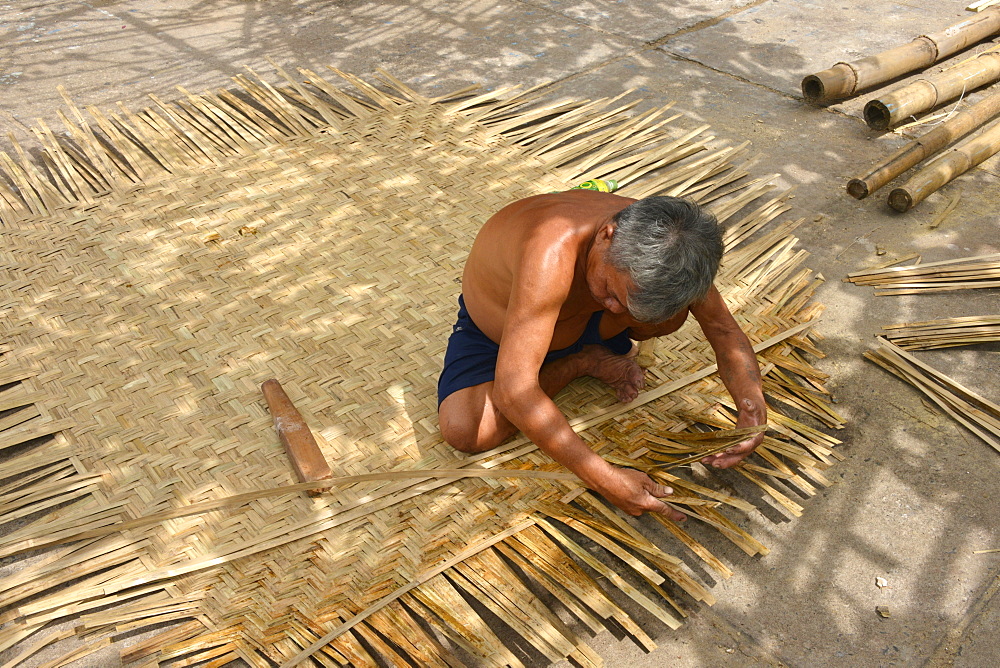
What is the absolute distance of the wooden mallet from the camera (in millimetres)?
2102

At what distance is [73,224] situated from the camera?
3.01 metres

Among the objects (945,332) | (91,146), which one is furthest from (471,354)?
(91,146)

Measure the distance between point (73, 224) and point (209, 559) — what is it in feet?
5.50

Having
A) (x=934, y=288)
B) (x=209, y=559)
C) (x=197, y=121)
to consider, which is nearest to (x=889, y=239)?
(x=934, y=288)

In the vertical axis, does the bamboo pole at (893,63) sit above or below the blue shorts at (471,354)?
above

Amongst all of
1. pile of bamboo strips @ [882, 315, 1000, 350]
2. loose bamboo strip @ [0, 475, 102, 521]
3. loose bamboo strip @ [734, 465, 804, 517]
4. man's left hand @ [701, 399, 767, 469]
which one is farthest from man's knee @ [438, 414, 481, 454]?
pile of bamboo strips @ [882, 315, 1000, 350]

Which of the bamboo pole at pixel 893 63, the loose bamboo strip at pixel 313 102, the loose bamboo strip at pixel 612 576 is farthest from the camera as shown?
the bamboo pole at pixel 893 63

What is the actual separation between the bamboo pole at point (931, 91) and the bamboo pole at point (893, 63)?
0.14m

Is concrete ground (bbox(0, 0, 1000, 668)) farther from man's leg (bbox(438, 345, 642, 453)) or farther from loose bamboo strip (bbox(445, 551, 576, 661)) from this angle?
man's leg (bbox(438, 345, 642, 453))

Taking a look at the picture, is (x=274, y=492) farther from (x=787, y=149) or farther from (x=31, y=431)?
(x=787, y=149)

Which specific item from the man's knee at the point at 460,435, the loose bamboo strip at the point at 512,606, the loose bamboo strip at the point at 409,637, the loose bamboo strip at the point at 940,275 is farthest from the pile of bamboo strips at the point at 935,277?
the loose bamboo strip at the point at 409,637

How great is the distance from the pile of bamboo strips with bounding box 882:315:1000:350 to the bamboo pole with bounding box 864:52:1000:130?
1.40 m

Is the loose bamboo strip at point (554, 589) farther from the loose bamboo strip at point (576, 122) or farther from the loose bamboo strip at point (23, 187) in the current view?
the loose bamboo strip at point (23, 187)

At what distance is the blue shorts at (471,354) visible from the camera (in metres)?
2.19
